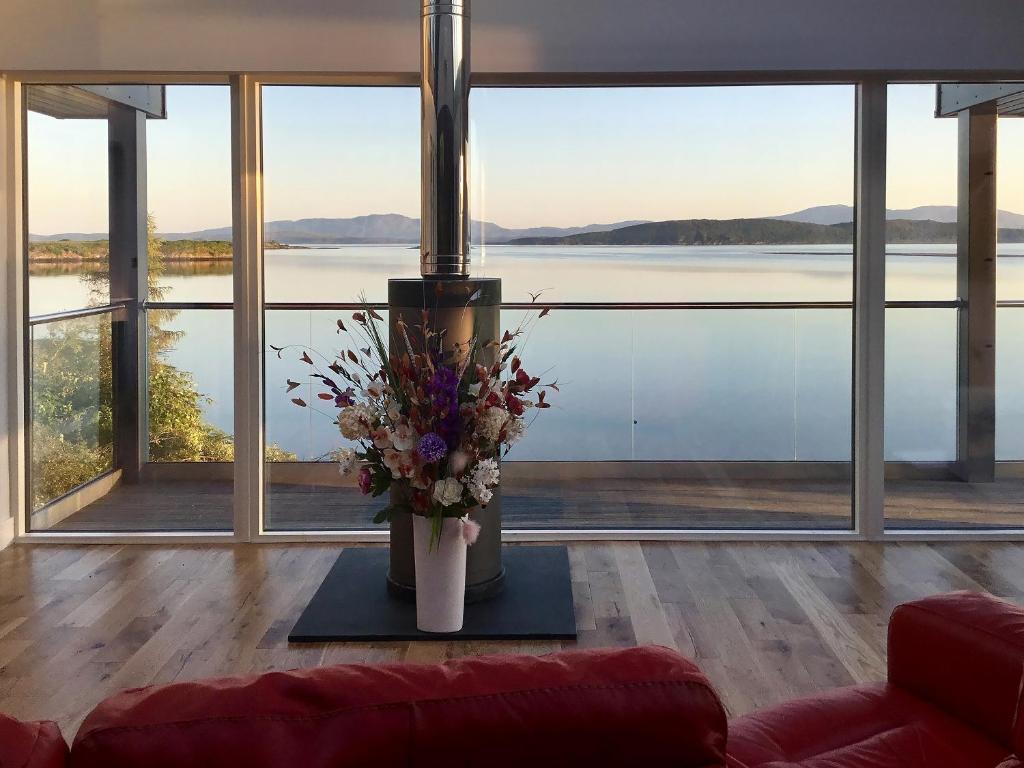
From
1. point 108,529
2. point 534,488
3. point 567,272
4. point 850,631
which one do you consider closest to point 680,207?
point 567,272

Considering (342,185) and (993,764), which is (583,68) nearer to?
(342,185)

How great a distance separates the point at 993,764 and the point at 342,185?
3.92m

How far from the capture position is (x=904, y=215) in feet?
16.3

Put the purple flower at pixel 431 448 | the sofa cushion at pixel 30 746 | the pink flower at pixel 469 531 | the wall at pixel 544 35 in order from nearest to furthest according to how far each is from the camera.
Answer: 1. the sofa cushion at pixel 30 746
2. the purple flower at pixel 431 448
3. the pink flower at pixel 469 531
4. the wall at pixel 544 35

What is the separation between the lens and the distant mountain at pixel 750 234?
497cm

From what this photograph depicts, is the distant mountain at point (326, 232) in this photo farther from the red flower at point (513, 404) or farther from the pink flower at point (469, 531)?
the pink flower at point (469, 531)

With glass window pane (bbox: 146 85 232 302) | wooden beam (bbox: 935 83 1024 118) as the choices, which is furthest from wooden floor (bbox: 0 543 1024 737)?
wooden beam (bbox: 935 83 1024 118)

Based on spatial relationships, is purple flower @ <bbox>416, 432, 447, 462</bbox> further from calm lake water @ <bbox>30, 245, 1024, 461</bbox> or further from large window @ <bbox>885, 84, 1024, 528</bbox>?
large window @ <bbox>885, 84, 1024, 528</bbox>

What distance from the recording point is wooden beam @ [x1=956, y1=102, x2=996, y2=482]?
495 cm

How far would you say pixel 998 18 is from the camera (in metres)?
4.75

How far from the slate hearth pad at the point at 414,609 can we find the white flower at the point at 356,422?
67 centimetres

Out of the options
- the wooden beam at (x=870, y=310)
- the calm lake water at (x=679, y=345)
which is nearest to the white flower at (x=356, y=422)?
the calm lake water at (x=679, y=345)

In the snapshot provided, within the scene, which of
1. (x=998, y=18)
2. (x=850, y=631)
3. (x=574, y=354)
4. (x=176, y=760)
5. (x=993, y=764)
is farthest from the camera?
(x=574, y=354)

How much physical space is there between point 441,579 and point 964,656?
2.22 metres
